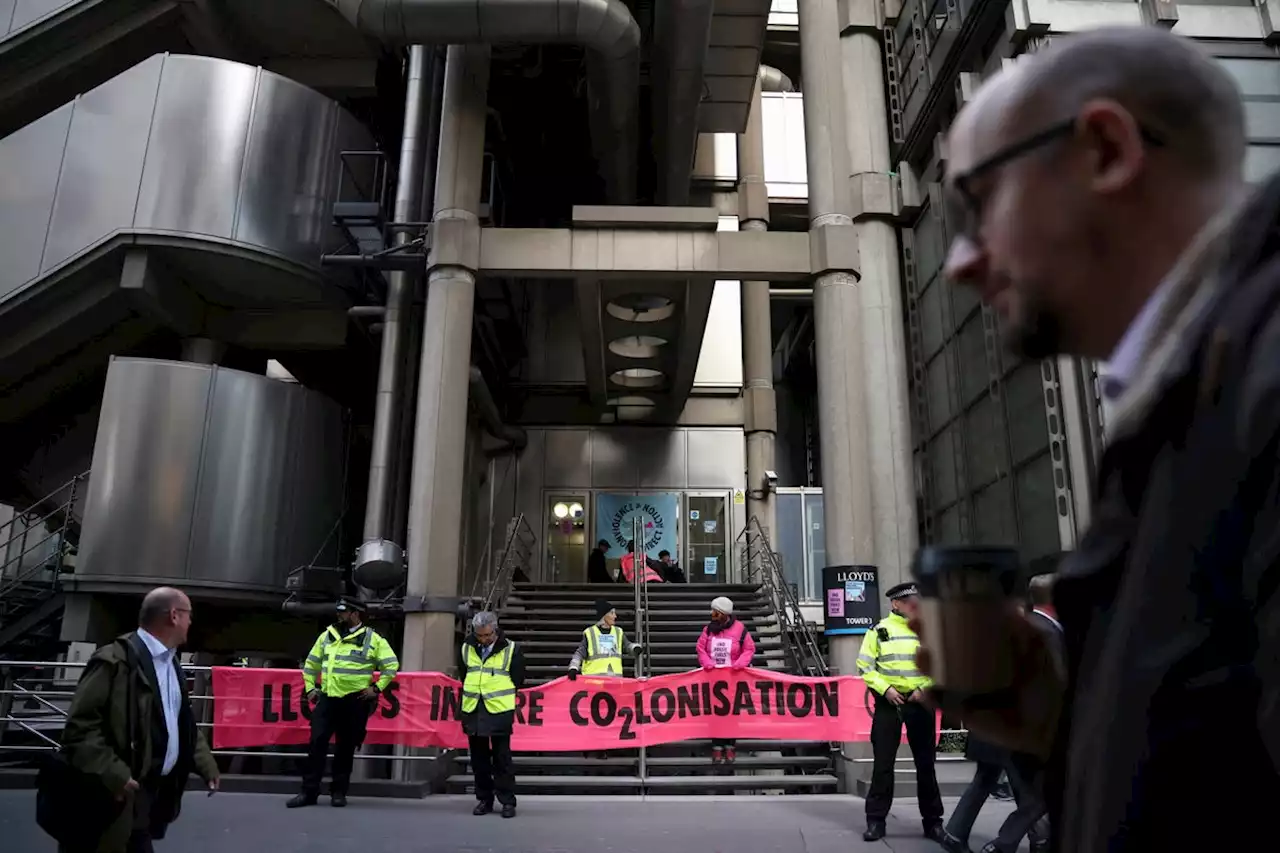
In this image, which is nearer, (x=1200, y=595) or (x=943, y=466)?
(x=1200, y=595)

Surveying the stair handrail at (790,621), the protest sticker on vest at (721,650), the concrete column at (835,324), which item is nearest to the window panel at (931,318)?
the concrete column at (835,324)

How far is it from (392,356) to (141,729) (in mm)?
11820

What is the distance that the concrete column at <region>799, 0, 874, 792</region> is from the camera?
40.5ft

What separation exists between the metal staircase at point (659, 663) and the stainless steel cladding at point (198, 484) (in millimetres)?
4333

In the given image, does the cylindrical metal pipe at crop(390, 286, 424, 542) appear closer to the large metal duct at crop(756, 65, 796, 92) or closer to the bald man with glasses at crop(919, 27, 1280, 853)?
the large metal duct at crop(756, 65, 796, 92)

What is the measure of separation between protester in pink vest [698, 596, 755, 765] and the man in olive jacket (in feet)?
22.2

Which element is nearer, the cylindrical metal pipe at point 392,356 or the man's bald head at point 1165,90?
the man's bald head at point 1165,90

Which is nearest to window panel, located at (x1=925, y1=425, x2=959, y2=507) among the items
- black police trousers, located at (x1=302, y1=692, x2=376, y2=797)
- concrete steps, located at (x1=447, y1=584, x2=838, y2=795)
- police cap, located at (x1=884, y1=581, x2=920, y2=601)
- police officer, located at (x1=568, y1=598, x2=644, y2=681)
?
concrete steps, located at (x1=447, y1=584, x2=838, y2=795)

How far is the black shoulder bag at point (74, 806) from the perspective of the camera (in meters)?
3.49

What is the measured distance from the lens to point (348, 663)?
8.66 m

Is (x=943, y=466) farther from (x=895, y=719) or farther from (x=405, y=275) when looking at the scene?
(x=405, y=275)

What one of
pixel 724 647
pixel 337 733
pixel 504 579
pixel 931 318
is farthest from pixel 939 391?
pixel 337 733

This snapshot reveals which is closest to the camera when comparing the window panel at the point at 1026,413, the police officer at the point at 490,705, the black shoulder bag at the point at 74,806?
the black shoulder bag at the point at 74,806

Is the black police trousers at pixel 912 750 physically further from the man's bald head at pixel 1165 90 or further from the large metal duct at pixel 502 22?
the large metal duct at pixel 502 22
